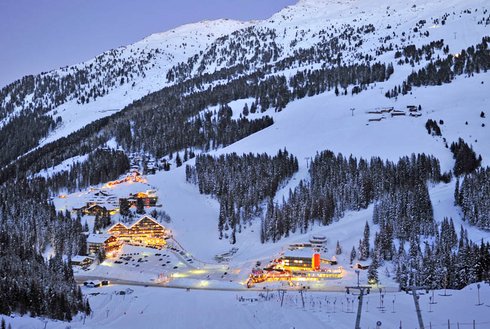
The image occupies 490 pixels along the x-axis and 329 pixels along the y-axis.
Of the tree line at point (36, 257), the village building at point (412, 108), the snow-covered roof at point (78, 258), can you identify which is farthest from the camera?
the village building at point (412, 108)

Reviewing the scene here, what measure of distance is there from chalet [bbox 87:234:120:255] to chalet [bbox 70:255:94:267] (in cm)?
560

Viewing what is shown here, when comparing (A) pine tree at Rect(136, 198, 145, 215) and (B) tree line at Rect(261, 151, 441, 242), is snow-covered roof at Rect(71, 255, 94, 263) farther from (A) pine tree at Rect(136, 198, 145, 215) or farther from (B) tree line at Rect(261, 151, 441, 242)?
(B) tree line at Rect(261, 151, 441, 242)

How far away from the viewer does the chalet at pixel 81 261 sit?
4373 inches

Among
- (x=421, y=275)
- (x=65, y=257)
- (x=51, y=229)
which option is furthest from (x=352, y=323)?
(x=51, y=229)

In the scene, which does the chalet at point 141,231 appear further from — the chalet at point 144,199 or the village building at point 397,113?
the village building at point 397,113

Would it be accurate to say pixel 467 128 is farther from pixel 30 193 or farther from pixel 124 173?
pixel 30 193

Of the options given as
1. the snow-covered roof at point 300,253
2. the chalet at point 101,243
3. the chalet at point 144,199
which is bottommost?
the snow-covered roof at point 300,253

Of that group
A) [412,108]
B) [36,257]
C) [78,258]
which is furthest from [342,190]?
[412,108]

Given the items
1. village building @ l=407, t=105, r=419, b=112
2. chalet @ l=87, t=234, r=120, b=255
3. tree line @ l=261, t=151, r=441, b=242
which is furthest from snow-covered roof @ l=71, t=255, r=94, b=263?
village building @ l=407, t=105, r=419, b=112

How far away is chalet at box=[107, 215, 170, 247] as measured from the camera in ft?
442

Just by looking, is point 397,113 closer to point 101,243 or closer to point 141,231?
point 141,231

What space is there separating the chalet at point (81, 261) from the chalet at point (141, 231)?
66.3 ft

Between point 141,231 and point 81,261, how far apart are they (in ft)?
84.3

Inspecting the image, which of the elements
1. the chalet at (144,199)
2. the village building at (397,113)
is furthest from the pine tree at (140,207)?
the village building at (397,113)
